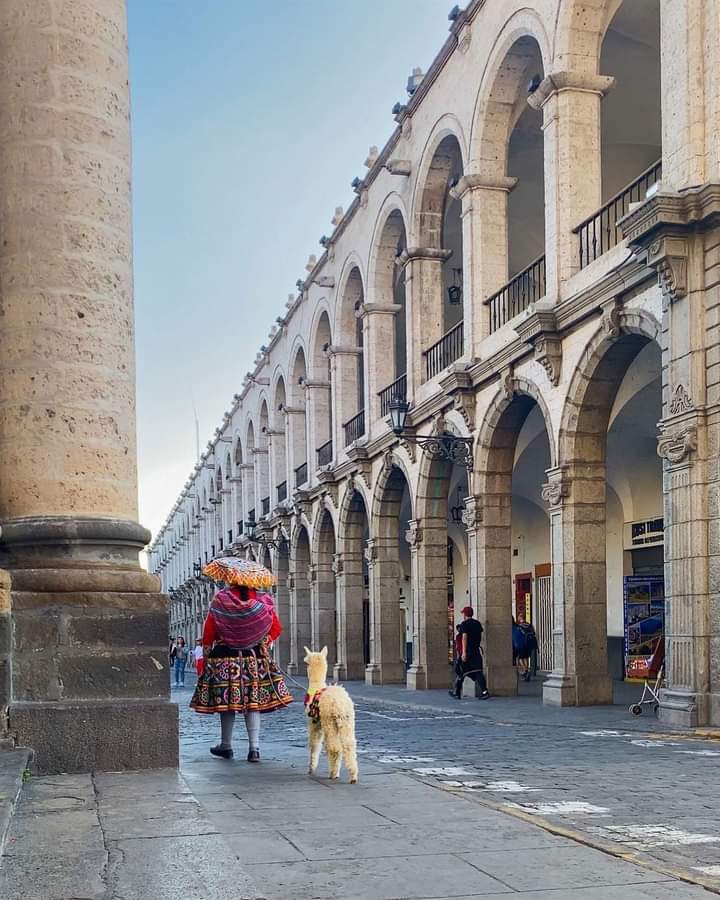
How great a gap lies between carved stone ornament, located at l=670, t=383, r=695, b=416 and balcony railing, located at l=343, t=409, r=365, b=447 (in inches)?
629

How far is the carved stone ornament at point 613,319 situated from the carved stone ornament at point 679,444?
227cm

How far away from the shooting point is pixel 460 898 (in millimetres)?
3773

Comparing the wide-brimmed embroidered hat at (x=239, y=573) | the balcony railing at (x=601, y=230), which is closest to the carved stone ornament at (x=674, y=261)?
the balcony railing at (x=601, y=230)

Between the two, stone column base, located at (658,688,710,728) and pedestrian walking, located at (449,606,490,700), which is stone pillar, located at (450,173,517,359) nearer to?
pedestrian walking, located at (449,606,490,700)

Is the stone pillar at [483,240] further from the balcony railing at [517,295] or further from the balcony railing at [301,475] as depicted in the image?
the balcony railing at [301,475]

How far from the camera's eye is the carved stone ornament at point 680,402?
12109 mm

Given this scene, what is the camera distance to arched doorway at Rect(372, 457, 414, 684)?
25219 mm

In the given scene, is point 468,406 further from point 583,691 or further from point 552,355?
point 583,691

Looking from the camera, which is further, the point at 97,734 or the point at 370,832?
the point at 97,734

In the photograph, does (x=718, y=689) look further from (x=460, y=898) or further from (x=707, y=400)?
(x=460, y=898)

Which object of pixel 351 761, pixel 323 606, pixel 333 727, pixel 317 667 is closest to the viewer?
pixel 351 761

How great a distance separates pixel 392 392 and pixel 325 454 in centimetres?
730

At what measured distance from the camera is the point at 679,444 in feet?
39.6

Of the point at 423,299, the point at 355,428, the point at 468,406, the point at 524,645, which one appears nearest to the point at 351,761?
the point at 468,406
